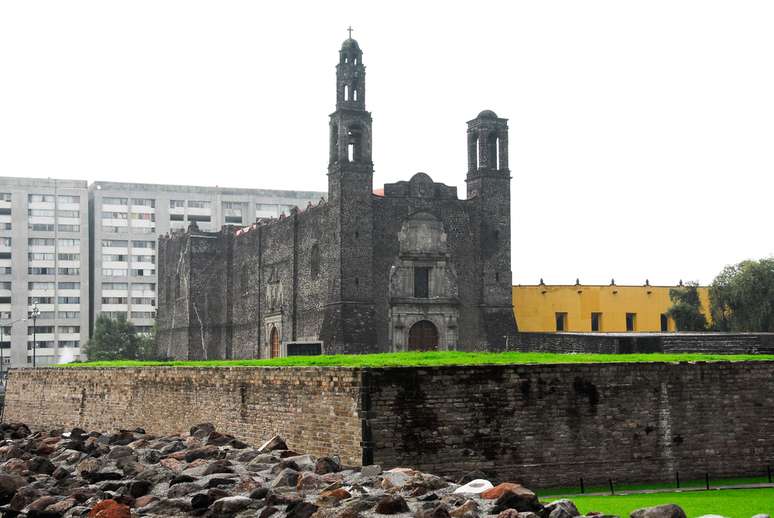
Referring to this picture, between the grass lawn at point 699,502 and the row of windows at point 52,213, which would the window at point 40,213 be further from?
the grass lawn at point 699,502

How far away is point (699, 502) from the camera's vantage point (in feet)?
53.8

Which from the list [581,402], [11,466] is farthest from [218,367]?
[581,402]

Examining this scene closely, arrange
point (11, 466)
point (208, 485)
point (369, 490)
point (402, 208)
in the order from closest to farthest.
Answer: point (369, 490), point (208, 485), point (11, 466), point (402, 208)

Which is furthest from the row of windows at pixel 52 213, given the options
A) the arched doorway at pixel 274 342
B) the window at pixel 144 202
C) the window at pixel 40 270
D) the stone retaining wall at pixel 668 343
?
the stone retaining wall at pixel 668 343

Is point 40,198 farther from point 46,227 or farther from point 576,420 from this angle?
point 576,420

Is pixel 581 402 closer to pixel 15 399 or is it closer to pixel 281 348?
pixel 15 399

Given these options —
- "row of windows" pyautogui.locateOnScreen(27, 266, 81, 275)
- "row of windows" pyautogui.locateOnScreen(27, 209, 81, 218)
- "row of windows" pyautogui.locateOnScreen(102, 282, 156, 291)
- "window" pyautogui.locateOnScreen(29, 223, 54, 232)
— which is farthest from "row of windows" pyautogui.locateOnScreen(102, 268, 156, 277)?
"window" pyautogui.locateOnScreen(29, 223, 54, 232)

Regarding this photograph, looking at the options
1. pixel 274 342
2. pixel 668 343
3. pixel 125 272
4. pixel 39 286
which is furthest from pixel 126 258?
pixel 668 343

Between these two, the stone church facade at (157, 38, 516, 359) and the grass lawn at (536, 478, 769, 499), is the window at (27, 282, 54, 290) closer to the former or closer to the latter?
the stone church facade at (157, 38, 516, 359)

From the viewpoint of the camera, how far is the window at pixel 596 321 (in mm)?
45969

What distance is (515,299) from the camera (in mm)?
45031

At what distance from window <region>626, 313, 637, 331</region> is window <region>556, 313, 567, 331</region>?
2.71m

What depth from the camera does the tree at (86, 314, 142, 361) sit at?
64.8 m

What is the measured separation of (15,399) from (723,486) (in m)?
26.5
